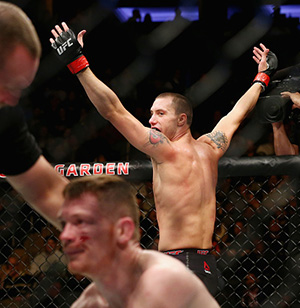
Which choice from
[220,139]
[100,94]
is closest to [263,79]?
[220,139]

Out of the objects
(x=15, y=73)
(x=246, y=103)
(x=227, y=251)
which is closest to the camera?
(x=15, y=73)

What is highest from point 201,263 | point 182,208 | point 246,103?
point 246,103

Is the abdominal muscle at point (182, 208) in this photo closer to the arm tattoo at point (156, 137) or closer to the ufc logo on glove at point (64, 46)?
the arm tattoo at point (156, 137)

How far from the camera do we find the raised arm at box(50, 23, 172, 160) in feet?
8.55

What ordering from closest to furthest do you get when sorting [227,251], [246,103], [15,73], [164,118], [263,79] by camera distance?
[15,73] < [164,118] < [246,103] < [263,79] < [227,251]

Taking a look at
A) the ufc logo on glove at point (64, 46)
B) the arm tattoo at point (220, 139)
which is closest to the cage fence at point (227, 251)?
the arm tattoo at point (220, 139)

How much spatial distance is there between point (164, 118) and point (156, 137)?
258mm

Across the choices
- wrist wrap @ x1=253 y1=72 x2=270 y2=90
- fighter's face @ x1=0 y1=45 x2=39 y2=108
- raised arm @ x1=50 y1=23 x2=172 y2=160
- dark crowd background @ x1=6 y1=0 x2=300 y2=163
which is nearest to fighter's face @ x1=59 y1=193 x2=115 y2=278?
fighter's face @ x1=0 y1=45 x2=39 y2=108

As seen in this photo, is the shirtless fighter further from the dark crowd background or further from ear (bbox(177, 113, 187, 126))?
the dark crowd background

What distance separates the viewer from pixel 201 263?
2656 mm

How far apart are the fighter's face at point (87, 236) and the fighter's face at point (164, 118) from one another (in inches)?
67.0

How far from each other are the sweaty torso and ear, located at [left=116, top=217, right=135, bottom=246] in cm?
148

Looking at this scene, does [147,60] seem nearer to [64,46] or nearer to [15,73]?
[64,46]

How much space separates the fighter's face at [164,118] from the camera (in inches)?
116
